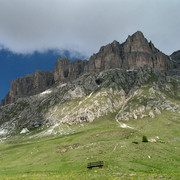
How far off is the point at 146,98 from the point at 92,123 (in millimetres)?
65736

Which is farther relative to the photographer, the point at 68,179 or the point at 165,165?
the point at 165,165

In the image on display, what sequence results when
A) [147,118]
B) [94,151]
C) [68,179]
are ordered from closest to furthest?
[68,179] < [94,151] < [147,118]

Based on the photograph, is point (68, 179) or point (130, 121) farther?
point (130, 121)

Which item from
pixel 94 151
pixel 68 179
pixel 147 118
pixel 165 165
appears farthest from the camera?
pixel 147 118

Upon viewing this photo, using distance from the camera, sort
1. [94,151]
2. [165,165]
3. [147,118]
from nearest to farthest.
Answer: [165,165] < [94,151] < [147,118]

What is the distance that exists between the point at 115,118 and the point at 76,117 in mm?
41013

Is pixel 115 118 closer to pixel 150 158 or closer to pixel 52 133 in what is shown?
pixel 52 133

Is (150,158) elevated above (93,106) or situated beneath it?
situated beneath

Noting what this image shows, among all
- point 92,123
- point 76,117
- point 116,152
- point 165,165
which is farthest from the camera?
point 76,117

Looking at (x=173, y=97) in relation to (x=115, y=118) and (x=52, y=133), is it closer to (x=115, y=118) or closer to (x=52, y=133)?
(x=115, y=118)

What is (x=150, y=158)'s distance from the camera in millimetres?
53594

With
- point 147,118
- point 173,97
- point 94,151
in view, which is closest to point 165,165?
point 94,151

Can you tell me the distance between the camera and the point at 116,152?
59875 mm

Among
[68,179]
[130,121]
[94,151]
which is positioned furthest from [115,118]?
[68,179]
